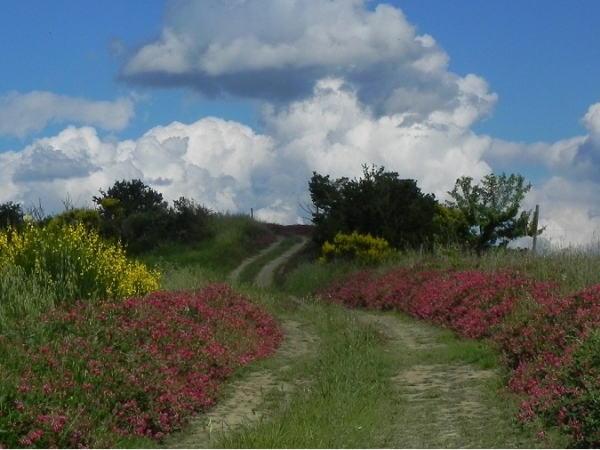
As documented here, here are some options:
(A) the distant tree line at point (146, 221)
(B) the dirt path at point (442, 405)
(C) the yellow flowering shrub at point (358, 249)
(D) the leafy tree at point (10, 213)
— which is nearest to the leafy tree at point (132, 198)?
(A) the distant tree line at point (146, 221)

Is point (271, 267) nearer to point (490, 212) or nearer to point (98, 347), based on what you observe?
point (490, 212)

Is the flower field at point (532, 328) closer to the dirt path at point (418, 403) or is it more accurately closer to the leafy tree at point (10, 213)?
the dirt path at point (418, 403)

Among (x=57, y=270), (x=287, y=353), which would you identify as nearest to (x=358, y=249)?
(x=287, y=353)

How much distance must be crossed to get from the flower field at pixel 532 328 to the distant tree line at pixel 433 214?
13.5 meters

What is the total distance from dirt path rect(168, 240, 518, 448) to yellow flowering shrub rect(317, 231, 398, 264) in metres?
20.8

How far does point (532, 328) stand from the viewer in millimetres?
14547

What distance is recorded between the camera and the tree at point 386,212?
4206cm

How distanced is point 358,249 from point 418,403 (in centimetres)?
2859

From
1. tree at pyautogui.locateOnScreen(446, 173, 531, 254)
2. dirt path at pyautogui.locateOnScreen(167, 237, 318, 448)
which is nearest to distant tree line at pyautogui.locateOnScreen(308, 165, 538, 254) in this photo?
tree at pyautogui.locateOnScreen(446, 173, 531, 254)

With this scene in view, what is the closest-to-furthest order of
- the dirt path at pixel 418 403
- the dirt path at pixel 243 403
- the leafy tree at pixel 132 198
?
1. the dirt path at pixel 418 403
2. the dirt path at pixel 243 403
3. the leafy tree at pixel 132 198

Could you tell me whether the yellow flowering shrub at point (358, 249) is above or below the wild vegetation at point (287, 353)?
above

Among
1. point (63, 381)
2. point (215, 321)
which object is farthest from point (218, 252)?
point (63, 381)

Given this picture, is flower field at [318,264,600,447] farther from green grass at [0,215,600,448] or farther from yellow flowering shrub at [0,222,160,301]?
yellow flowering shrub at [0,222,160,301]

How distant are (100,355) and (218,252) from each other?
41467 millimetres
